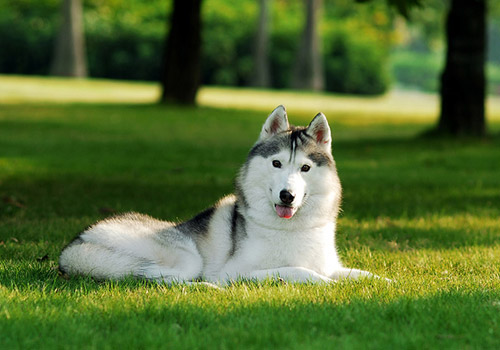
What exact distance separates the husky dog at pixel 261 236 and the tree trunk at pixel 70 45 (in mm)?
34669

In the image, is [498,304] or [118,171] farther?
[118,171]

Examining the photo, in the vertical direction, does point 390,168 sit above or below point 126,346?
below

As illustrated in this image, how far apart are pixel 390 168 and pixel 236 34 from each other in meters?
31.3

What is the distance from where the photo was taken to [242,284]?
5.35 m

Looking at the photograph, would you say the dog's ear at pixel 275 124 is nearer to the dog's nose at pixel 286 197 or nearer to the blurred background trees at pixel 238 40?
the dog's nose at pixel 286 197

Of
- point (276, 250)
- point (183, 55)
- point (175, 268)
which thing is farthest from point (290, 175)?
point (183, 55)

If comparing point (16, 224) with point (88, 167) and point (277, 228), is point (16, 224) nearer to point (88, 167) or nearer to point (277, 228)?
point (277, 228)

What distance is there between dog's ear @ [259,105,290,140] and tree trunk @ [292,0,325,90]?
36.5 meters

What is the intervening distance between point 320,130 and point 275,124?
1.11ft

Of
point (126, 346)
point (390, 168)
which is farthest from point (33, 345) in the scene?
point (390, 168)

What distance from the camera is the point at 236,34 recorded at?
145ft

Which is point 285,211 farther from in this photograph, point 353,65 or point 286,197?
point 353,65

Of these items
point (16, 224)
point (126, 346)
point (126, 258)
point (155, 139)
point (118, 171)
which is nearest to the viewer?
point (126, 346)

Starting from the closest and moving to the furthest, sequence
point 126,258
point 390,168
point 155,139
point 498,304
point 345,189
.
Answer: point 498,304 → point 126,258 → point 345,189 → point 390,168 → point 155,139
